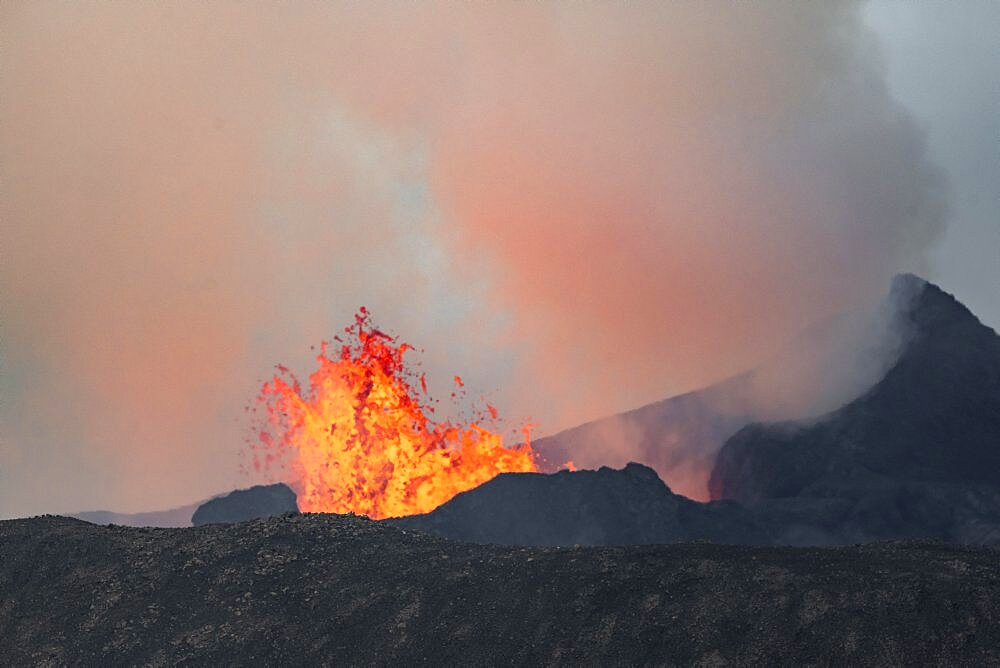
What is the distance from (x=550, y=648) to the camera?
2161 centimetres

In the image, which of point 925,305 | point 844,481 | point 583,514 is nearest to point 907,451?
point 844,481

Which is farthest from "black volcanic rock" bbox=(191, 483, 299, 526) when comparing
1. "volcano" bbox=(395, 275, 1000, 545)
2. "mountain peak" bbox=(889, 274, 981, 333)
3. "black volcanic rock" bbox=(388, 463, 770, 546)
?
"mountain peak" bbox=(889, 274, 981, 333)

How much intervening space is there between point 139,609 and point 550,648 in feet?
40.3

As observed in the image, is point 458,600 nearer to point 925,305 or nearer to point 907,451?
point 907,451

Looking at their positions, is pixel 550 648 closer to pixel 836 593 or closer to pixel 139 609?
pixel 836 593

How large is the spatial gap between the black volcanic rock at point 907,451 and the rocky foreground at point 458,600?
38.3 meters

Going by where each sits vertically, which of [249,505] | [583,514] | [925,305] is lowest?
[583,514]

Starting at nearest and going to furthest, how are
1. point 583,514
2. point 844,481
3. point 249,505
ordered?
point 583,514, point 844,481, point 249,505

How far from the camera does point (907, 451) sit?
220 feet

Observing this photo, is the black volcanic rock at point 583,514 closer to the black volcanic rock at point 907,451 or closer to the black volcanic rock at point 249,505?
the black volcanic rock at point 907,451

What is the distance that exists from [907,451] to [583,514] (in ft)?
83.8

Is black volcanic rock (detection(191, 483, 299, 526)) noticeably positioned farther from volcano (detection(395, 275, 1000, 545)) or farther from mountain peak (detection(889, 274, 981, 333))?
mountain peak (detection(889, 274, 981, 333))

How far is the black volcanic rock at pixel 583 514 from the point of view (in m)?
58.3

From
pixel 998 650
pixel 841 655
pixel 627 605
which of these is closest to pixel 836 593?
pixel 841 655
